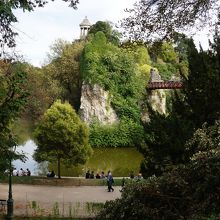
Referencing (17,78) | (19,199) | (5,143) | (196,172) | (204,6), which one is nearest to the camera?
(196,172)

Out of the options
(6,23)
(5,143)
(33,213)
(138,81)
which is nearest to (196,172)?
(6,23)

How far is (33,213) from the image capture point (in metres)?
16.7

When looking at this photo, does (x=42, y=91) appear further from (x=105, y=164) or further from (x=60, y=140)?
(x=60, y=140)

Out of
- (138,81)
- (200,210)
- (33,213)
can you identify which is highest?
(138,81)

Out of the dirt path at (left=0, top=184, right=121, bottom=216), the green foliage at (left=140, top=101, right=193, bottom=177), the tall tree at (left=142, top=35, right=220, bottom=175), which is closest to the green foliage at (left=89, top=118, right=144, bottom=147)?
the dirt path at (left=0, top=184, right=121, bottom=216)

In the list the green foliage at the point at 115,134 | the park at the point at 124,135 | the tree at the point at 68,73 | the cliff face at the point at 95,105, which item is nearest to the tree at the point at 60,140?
the park at the point at 124,135

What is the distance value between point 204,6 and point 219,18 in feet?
1.53

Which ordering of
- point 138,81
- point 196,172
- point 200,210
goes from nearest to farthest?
point 200,210 < point 196,172 < point 138,81

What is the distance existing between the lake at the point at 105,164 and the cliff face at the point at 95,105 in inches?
162

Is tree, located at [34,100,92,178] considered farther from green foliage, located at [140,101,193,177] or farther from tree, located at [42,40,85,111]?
tree, located at [42,40,85,111]

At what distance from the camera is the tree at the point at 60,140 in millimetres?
27703

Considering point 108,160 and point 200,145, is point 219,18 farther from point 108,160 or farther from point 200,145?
point 108,160

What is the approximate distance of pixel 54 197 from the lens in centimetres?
2177

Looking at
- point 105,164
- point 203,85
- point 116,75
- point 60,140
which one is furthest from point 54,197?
point 116,75
